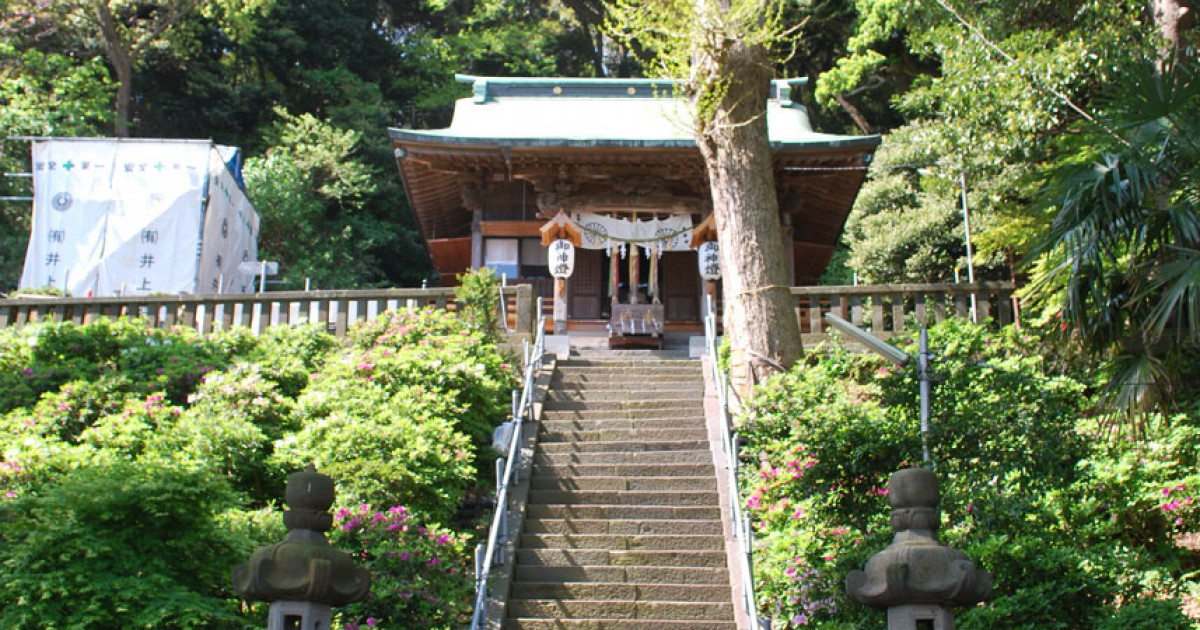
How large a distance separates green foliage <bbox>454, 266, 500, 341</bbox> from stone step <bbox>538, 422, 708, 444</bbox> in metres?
2.28

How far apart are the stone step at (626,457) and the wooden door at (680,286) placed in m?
7.96

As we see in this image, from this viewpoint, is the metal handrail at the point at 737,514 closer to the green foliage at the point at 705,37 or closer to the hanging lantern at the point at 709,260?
the green foliage at the point at 705,37

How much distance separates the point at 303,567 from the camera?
4828mm

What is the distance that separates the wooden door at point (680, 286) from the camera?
18734mm

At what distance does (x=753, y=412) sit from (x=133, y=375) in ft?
22.3

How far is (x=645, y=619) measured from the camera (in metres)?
8.36

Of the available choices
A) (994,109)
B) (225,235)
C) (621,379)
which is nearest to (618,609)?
(621,379)

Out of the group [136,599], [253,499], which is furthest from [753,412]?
[136,599]

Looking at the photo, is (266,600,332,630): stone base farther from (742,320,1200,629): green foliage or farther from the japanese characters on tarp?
the japanese characters on tarp

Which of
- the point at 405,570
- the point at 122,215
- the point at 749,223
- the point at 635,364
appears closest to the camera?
the point at 405,570

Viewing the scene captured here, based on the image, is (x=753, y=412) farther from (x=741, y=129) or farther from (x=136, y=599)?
(x=136, y=599)

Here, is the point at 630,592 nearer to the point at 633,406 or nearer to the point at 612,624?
the point at 612,624

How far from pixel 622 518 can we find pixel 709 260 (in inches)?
310

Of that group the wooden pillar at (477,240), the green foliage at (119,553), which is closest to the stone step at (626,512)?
the green foliage at (119,553)
